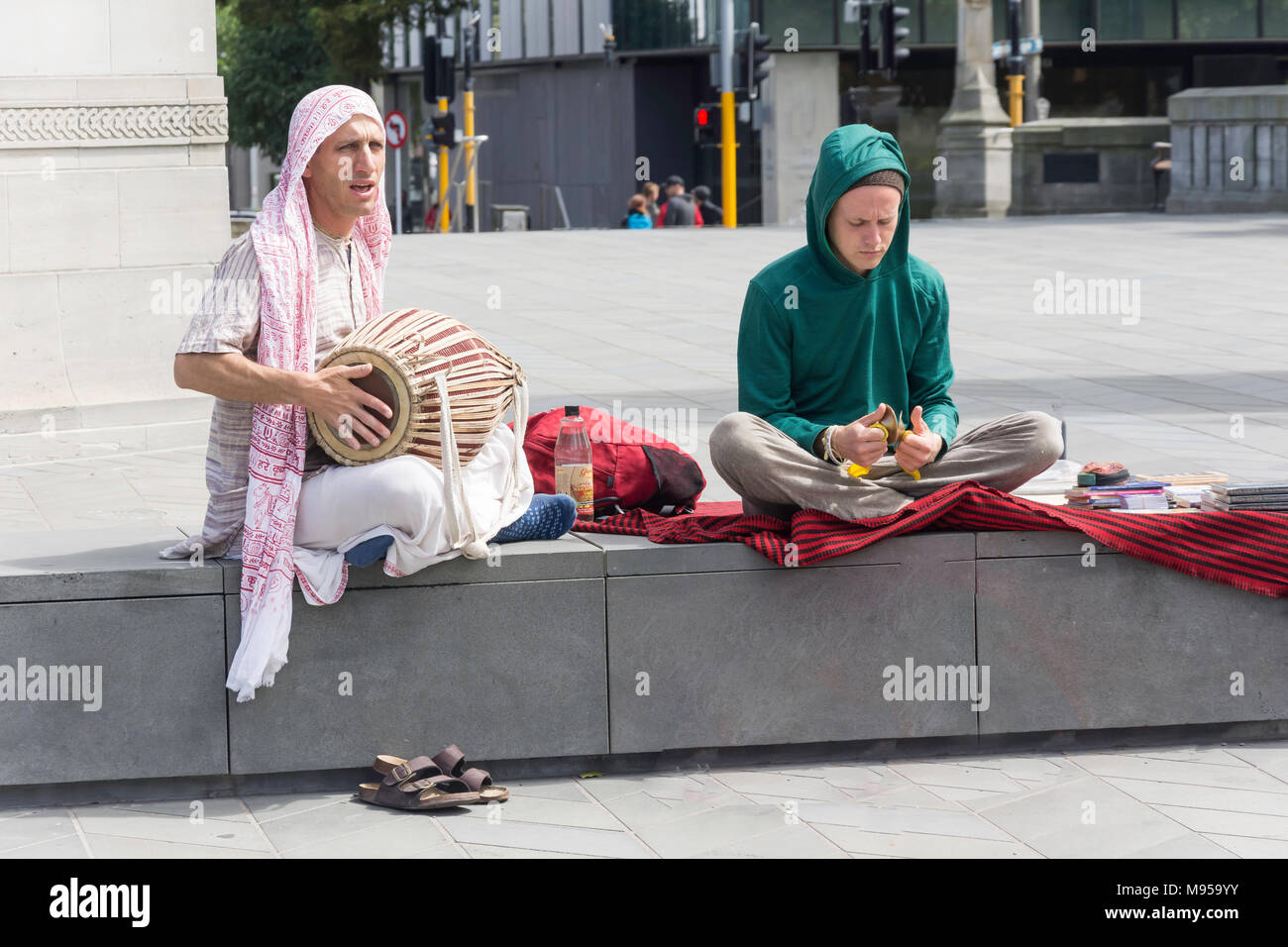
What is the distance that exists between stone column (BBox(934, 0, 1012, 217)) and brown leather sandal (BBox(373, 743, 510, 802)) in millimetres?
24707

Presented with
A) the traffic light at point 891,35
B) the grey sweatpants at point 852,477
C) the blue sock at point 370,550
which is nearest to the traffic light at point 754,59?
the traffic light at point 891,35

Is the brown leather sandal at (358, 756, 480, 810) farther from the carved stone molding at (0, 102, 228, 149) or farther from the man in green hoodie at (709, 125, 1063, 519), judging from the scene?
the carved stone molding at (0, 102, 228, 149)

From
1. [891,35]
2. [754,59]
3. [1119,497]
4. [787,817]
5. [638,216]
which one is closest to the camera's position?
[787,817]

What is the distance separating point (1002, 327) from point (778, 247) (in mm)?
7273

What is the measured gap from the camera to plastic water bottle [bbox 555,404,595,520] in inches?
220

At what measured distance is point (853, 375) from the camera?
18.4 feet

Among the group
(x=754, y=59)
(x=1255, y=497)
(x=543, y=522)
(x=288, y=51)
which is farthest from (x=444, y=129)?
(x=1255, y=497)

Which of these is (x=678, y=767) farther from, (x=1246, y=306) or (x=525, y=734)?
(x=1246, y=306)

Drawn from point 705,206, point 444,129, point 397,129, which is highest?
point 444,129

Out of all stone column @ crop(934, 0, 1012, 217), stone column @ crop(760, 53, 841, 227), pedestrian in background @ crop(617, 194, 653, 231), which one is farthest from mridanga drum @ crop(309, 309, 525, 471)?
stone column @ crop(760, 53, 841, 227)

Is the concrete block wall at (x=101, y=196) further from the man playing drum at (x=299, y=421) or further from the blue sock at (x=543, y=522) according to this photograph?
the blue sock at (x=543, y=522)

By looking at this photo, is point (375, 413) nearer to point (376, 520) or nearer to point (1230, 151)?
point (376, 520)

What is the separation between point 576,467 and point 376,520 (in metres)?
0.79

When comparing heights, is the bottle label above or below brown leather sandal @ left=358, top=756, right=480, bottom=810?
above
